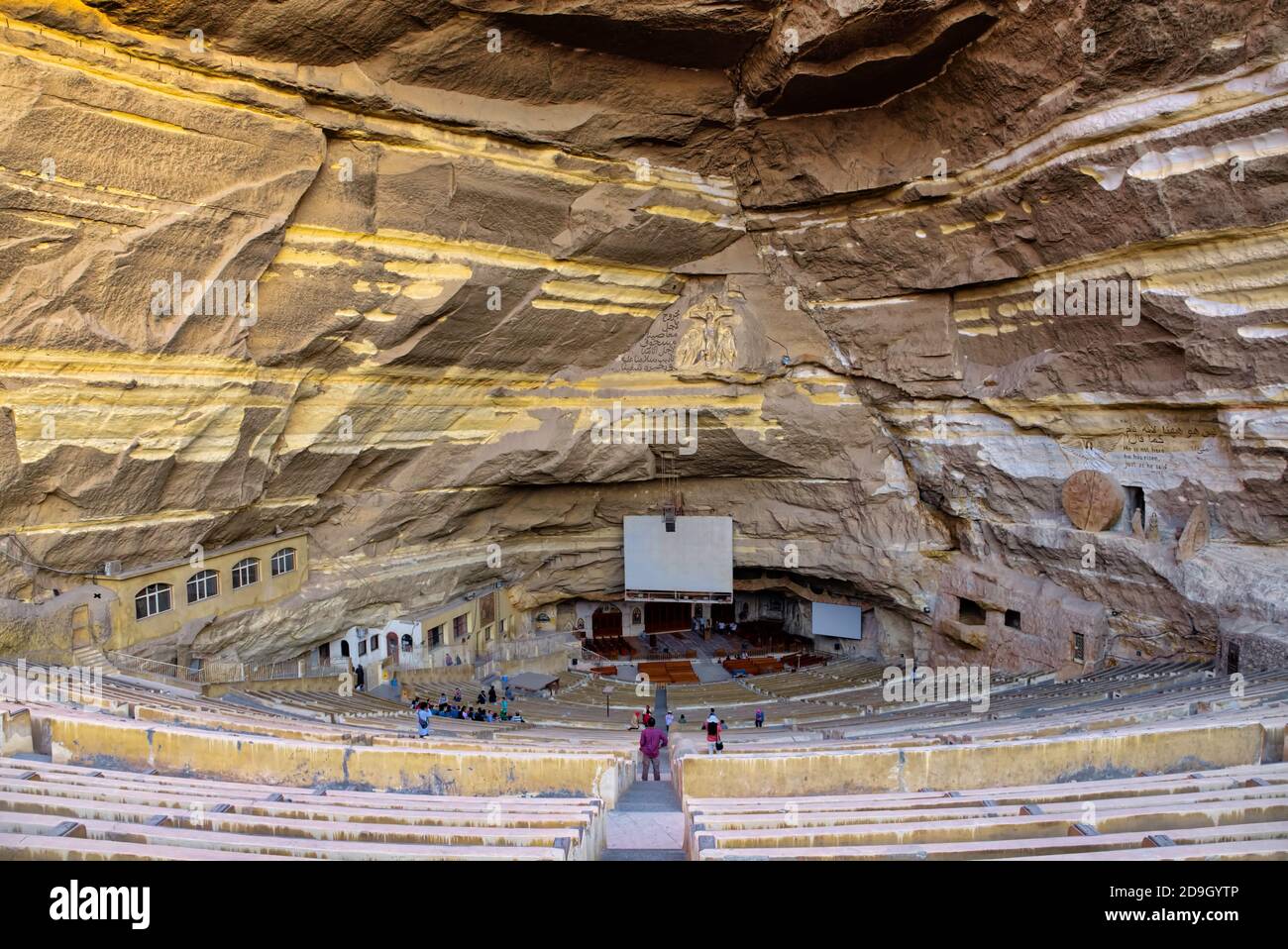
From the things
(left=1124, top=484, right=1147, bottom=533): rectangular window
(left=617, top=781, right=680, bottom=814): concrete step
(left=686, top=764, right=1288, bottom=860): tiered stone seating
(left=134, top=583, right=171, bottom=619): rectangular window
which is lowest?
(left=617, top=781, right=680, bottom=814): concrete step

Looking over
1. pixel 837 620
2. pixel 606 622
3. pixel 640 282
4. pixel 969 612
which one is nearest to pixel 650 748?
pixel 640 282

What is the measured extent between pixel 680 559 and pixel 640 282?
9.06 meters

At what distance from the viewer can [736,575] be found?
3023 centimetres

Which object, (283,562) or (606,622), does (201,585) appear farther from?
(606,622)

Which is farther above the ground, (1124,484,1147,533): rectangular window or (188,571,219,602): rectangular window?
(1124,484,1147,533): rectangular window

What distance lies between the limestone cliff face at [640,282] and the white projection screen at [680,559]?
6.51ft

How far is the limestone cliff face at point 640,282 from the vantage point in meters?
14.4

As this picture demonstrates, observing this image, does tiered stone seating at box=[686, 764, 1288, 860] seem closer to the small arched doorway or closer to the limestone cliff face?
the limestone cliff face

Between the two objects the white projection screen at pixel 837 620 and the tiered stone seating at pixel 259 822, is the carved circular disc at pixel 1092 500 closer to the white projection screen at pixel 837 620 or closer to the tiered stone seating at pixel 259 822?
the white projection screen at pixel 837 620

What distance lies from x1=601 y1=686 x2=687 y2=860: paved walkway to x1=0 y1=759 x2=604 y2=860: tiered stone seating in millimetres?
267

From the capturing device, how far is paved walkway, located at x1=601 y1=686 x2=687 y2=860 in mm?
6293

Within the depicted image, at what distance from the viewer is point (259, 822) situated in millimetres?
5320

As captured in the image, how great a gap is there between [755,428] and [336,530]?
40.9ft

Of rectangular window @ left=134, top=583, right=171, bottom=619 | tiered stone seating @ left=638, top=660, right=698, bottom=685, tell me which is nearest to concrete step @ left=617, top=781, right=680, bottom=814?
rectangular window @ left=134, top=583, right=171, bottom=619
